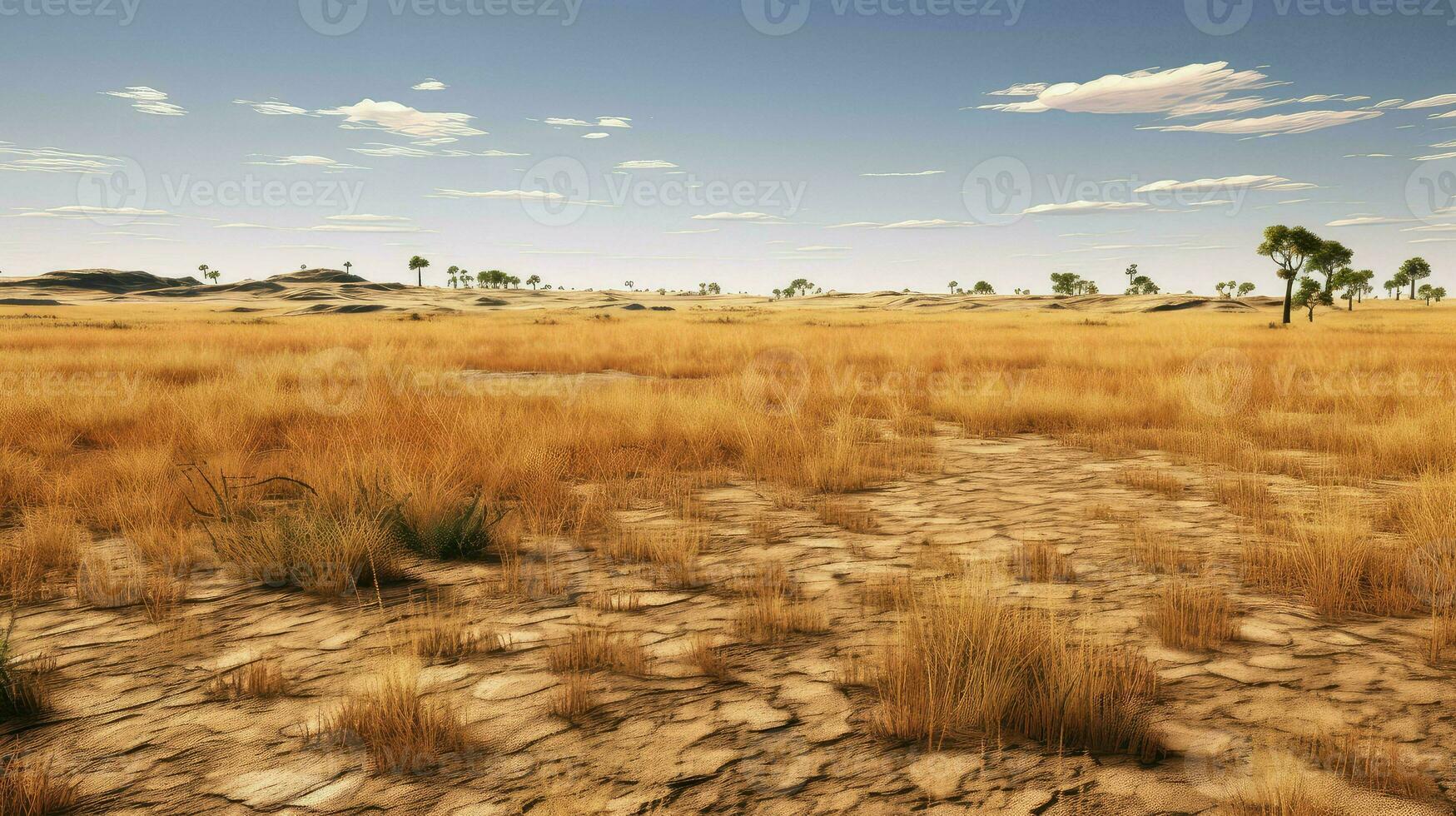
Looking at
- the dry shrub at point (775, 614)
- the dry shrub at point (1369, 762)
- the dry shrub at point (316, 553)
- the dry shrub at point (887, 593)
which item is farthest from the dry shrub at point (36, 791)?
the dry shrub at point (1369, 762)

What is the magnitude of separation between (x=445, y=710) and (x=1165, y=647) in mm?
2752

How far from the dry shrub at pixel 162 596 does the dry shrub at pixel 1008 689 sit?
3.26 metres

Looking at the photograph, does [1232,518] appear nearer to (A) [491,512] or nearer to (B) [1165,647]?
(B) [1165,647]

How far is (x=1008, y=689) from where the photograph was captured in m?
2.40

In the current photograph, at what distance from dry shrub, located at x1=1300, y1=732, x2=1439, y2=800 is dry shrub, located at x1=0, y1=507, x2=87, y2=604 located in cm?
516

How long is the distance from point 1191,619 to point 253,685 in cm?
372

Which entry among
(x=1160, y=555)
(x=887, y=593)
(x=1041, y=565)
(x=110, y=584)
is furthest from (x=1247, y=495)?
(x=110, y=584)

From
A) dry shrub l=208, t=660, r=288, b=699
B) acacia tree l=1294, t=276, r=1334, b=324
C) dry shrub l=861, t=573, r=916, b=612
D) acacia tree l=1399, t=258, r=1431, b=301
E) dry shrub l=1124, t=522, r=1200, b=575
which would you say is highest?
acacia tree l=1399, t=258, r=1431, b=301

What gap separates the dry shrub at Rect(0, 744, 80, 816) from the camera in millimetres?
2004

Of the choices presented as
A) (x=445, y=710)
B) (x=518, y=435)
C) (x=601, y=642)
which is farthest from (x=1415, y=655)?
(x=518, y=435)

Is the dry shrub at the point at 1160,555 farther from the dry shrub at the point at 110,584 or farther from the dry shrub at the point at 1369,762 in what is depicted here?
the dry shrub at the point at 110,584

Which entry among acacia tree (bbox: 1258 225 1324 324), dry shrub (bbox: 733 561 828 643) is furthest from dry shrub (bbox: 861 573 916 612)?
acacia tree (bbox: 1258 225 1324 324)

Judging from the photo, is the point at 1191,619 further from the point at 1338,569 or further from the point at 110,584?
the point at 110,584

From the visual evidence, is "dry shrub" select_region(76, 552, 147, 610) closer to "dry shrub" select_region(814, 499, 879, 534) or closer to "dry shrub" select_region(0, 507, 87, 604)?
"dry shrub" select_region(0, 507, 87, 604)
